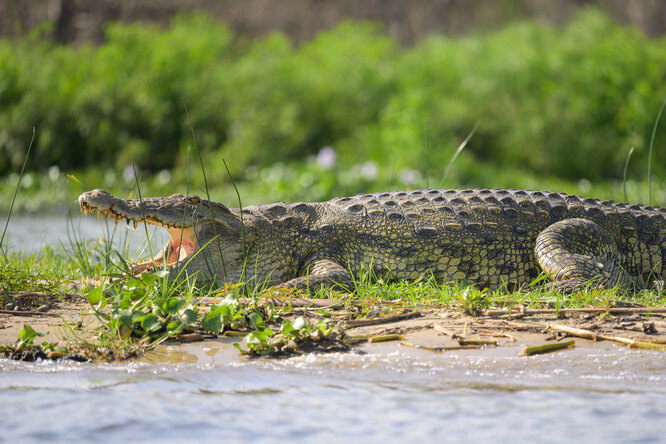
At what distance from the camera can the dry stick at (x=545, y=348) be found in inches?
127

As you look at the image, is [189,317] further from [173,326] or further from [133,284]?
[133,284]

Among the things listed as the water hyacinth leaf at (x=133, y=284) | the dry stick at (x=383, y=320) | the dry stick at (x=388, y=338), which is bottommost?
the dry stick at (x=388, y=338)

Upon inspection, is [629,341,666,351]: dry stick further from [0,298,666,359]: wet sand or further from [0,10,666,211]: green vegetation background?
[0,10,666,211]: green vegetation background

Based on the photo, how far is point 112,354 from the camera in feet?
10.9

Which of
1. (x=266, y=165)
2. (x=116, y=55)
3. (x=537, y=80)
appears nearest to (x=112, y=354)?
(x=266, y=165)

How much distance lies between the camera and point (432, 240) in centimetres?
488

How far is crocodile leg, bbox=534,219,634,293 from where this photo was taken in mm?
4527

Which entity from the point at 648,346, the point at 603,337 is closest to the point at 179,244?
the point at 603,337

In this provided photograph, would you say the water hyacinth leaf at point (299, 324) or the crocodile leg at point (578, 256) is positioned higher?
the crocodile leg at point (578, 256)

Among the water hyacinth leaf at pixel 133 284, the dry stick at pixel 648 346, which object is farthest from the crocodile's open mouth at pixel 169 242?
the dry stick at pixel 648 346

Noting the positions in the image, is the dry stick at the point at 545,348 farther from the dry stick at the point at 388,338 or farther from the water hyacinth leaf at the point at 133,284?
the water hyacinth leaf at the point at 133,284

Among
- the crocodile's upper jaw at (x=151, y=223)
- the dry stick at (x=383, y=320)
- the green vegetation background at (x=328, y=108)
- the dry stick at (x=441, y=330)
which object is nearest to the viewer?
the dry stick at (x=441, y=330)

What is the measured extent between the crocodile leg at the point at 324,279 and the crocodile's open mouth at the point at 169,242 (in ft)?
2.13

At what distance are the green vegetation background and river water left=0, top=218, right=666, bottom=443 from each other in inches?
371
